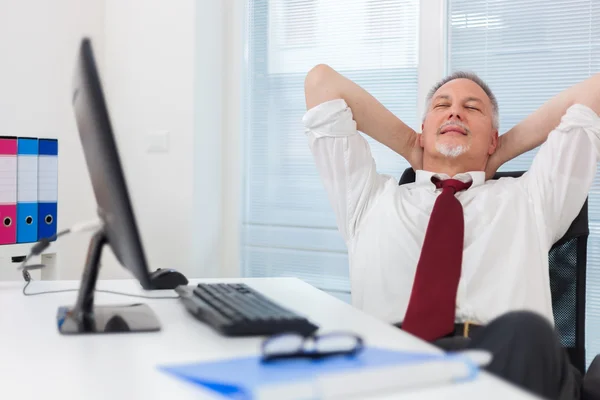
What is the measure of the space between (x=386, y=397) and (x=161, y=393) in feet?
0.81

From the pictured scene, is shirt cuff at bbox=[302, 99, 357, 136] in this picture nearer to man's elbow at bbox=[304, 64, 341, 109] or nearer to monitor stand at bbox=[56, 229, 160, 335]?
man's elbow at bbox=[304, 64, 341, 109]

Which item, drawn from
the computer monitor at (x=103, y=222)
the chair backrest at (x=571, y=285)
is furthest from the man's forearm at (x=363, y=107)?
the computer monitor at (x=103, y=222)

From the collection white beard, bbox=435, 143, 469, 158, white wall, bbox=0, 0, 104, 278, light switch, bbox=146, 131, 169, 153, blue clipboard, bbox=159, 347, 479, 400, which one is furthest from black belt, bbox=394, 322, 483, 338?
white wall, bbox=0, 0, 104, 278

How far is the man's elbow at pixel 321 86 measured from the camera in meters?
2.05

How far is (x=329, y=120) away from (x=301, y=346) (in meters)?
1.32

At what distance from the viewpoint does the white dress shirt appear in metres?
1.71

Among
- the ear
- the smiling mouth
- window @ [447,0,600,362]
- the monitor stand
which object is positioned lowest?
the monitor stand

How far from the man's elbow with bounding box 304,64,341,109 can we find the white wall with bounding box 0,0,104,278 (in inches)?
44.6

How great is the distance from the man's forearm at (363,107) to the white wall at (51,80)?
3.79 ft

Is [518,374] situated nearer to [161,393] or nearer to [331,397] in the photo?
[331,397]

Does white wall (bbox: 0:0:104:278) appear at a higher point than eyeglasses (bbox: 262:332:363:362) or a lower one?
higher

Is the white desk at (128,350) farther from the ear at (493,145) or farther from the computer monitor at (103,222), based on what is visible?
the ear at (493,145)

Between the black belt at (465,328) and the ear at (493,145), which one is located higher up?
the ear at (493,145)

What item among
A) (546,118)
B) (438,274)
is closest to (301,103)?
(546,118)
